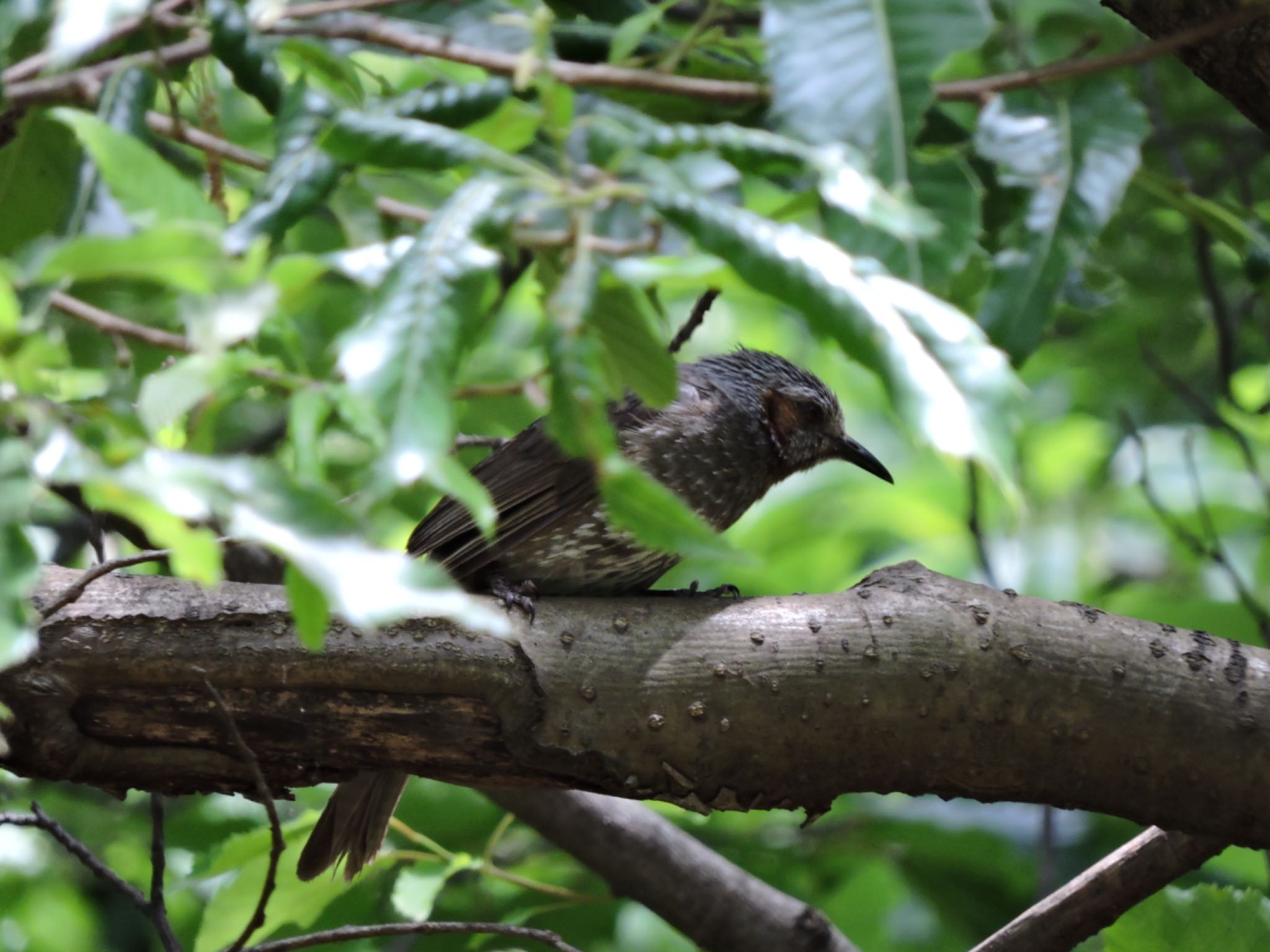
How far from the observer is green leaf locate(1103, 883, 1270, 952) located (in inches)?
99.7

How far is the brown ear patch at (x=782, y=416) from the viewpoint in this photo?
3.82m

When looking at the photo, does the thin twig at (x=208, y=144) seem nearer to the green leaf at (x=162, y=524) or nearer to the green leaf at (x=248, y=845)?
the green leaf at (x=162, y=524)

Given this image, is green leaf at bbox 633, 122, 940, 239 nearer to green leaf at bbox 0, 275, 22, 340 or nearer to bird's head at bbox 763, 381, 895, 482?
green leaf at bbox 0, 275, 22, 340

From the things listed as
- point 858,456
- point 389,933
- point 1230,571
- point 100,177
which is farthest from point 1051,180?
point 389,933

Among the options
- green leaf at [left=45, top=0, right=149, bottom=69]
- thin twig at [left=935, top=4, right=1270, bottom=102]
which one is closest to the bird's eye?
thin twig at [left=935, top=4, right=1270, bottom=102]

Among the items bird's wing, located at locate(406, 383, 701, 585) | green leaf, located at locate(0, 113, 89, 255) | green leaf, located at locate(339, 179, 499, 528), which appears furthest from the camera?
bird's wing, located at locate(406, 383, 701, 585)

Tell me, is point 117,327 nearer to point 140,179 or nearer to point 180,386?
point 140,179

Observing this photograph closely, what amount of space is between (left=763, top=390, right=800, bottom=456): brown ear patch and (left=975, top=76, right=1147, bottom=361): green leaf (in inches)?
57.0

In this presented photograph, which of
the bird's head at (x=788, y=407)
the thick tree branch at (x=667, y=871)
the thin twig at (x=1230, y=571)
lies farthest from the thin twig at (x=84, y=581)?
the thin twig at (x=1230, y=571)

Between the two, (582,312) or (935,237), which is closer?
(582,312)

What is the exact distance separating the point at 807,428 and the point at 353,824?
1.81 metres

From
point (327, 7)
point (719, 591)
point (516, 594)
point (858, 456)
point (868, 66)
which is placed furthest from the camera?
point (858, 456)

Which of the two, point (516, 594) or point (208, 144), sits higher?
point (208, 144)

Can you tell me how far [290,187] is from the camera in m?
1.91
